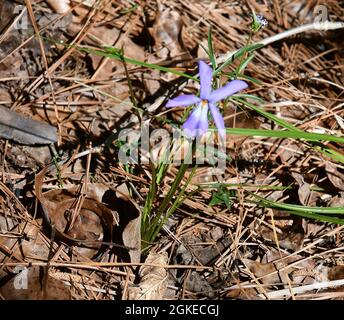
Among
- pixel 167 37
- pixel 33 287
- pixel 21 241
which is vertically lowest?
pixel 33 287

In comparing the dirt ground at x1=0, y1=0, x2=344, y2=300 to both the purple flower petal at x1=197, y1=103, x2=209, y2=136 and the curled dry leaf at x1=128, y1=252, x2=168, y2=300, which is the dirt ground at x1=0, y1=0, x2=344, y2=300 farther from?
the purple flower petal at x1=197, y1=103, x2=209, y2=136

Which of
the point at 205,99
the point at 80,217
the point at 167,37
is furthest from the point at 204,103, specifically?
the point at 167,37

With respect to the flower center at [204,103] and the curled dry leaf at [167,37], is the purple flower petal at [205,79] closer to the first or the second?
the flower center at [204,103]

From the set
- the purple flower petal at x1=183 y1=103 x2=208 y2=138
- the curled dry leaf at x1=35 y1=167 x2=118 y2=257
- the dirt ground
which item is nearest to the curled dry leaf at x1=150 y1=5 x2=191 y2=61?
the dirt ground

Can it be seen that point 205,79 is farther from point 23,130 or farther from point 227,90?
point 23,130

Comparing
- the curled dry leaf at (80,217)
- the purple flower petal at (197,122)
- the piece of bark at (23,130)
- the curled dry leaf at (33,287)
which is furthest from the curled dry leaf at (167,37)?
the curled dry leaf at (33,287)
